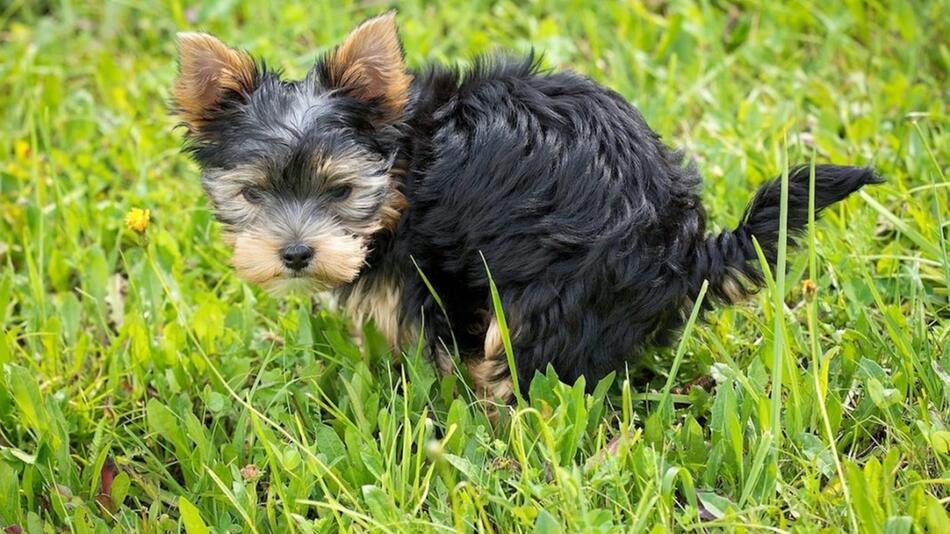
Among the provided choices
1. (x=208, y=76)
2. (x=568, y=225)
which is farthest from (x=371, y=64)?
(x=568, y=225)

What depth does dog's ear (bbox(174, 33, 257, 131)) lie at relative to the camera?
364 cm

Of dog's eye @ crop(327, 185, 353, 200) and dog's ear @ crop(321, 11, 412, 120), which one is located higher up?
dog's ear @ crop(321, 11, 412, 120)

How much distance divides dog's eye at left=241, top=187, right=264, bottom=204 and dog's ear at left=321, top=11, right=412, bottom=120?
45cm

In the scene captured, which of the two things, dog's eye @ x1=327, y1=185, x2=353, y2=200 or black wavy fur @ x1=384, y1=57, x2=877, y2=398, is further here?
dog's eye @ x1=327, y1=185, x2=353, y2=200

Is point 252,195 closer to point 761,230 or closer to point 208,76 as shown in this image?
point 208,76

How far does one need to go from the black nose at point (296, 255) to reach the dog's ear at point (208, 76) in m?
0.56

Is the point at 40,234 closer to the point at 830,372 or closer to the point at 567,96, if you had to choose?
the point at 567,96

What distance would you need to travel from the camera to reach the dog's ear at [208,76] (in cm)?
364

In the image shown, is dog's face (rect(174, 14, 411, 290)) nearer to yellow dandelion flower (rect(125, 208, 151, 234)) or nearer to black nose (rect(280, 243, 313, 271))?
black nose (rect(280, 243, 313, 271))

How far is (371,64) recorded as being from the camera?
3.69 metres

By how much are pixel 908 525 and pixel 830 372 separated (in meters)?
0.96

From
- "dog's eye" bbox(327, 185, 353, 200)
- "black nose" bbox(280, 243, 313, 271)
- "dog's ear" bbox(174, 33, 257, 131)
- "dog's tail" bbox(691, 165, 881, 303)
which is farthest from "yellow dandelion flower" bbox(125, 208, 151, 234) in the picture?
"dog's tail" bbox(691, 165, 881, 303)

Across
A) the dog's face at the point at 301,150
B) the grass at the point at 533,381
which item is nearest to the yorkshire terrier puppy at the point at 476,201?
the dog's face at the point at 301,150

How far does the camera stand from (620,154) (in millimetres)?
3615
